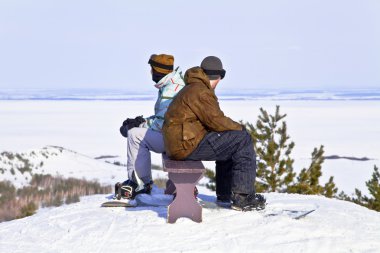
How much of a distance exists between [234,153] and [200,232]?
0.98m

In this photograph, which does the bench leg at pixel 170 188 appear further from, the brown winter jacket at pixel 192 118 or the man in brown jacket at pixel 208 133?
the brown winter jacket at pixel 192 118

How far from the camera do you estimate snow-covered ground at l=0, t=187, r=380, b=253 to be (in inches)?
255

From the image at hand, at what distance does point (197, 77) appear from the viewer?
698cm

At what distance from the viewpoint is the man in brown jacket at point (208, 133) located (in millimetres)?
6844

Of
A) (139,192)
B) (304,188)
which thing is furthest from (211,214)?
(304,188)

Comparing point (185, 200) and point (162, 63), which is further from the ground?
point (162, 63)

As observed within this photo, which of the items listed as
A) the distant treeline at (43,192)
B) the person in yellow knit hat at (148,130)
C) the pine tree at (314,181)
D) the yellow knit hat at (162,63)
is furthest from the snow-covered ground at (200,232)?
the distant treeline at (43,192)

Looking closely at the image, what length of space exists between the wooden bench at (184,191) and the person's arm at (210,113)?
0.48 meters

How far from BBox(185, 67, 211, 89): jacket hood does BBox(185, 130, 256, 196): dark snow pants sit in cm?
58

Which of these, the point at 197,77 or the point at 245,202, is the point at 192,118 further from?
the point at 245,202

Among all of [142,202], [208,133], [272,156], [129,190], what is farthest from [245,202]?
[272,156]

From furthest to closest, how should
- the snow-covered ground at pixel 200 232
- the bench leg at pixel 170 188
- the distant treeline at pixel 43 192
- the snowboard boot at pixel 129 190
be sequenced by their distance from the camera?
the distant treeline at pixel 43 192
the bench leg at pixel 170 188
the snowboard boot at pixel 129 190
the snow-covered ground at pixel 200 232

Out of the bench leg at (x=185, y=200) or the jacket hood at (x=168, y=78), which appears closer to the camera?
the bench leg at (x=185, y=200)

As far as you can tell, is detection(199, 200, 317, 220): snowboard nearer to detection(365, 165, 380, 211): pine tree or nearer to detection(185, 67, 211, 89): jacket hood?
detection(185, 67, 211, 89): jacket hood
